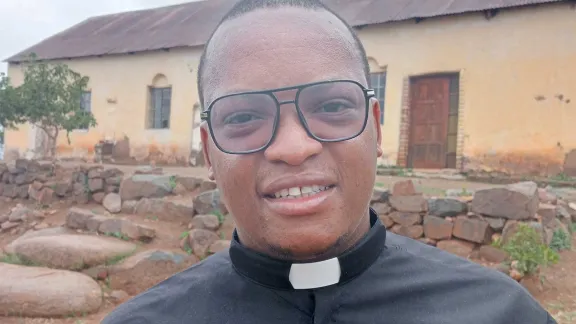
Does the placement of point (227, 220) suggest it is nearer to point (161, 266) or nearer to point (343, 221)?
point (161, 266)

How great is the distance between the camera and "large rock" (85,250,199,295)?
5.52 meters

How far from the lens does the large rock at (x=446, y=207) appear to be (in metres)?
5.46

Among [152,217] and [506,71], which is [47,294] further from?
[506,71]

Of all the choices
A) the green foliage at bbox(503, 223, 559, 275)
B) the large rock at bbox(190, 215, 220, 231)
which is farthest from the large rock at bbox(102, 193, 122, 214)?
the green foliage at bbox(503, 223, 559, 275)

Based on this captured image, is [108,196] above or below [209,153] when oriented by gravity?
below

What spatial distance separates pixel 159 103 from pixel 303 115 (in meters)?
14.5

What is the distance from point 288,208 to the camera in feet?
4.00

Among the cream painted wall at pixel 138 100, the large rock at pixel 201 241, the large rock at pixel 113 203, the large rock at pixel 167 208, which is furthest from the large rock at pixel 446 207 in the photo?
the cream painted wall at pixel 138 100

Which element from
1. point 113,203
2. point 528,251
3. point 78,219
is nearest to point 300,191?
point 528,251

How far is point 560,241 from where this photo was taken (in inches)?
210

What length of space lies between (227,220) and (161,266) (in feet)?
3.68

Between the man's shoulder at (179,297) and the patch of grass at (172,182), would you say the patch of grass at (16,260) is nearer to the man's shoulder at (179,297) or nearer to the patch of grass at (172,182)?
the patch of grass at (172,182)

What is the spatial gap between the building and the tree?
370 centimetres

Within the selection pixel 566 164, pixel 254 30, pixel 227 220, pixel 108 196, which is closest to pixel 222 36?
pixel 254 30
